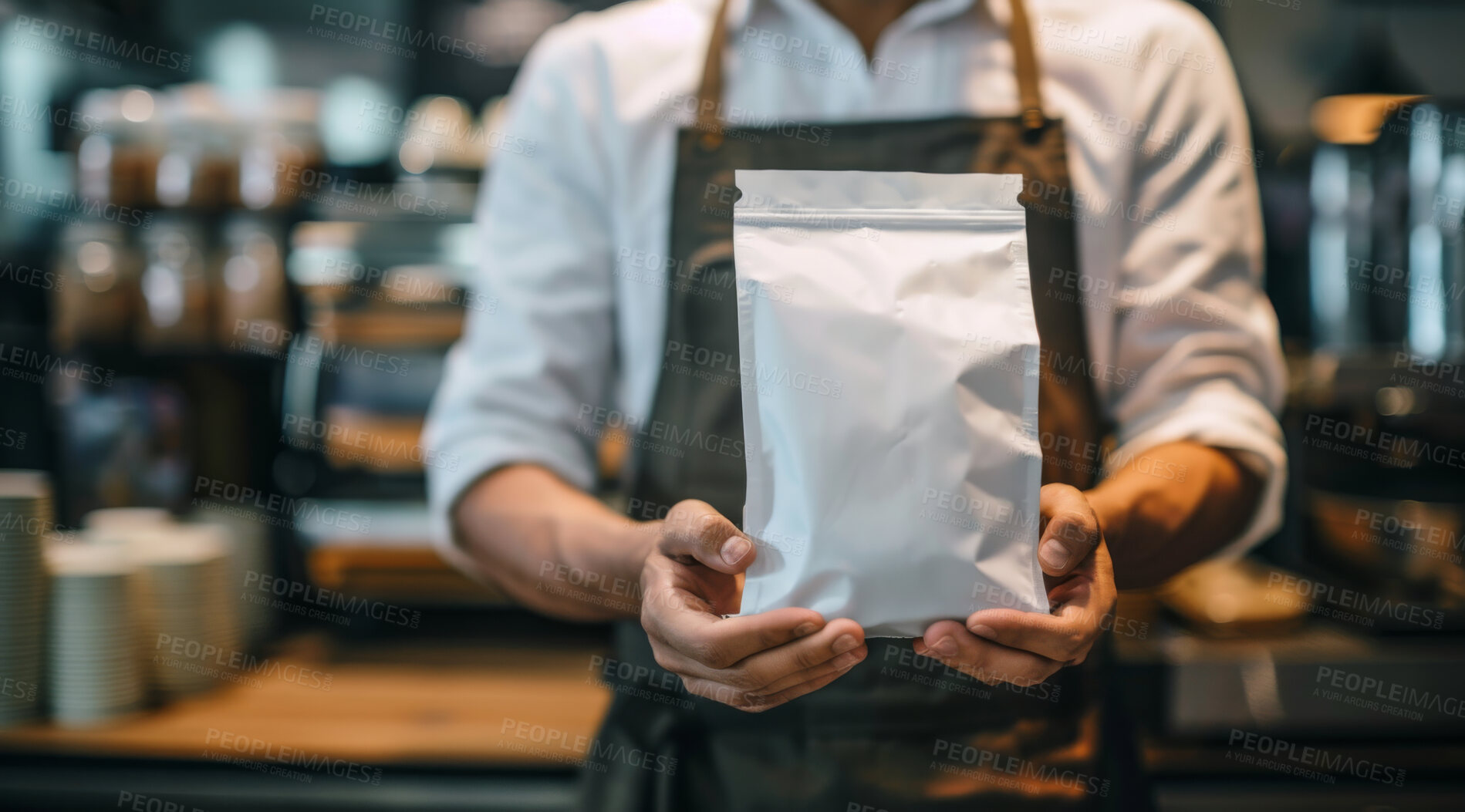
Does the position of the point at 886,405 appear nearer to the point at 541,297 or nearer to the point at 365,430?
the point at 541,297

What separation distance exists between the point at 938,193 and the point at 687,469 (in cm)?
36

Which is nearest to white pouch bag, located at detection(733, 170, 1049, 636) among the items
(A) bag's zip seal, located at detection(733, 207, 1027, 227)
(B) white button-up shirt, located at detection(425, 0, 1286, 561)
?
(A) bag's zip seal, located at detection(733, 207, 1027, 227)

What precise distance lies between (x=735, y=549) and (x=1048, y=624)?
0.61 ft

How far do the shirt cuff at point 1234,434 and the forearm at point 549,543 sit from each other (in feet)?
1.51

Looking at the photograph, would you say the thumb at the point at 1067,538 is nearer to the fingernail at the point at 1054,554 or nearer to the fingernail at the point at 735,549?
the fingernail at the point at 1054,554

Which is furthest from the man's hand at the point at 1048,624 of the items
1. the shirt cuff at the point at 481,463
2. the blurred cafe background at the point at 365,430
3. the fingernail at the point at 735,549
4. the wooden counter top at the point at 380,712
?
the wooden counter top at the point at 380,712

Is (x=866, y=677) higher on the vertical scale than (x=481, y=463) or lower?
lower

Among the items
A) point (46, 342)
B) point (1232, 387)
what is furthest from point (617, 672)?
point (46, 342)

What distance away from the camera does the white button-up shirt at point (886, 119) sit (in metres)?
0.91

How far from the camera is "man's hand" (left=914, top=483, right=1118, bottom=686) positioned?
0.58 m

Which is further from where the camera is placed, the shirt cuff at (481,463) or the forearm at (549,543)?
the shirt cuff at (481,463)

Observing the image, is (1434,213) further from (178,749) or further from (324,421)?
(178,749)

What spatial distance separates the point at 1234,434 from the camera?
2.80 feet

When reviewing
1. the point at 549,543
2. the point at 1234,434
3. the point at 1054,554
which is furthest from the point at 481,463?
the point at 1234,434
